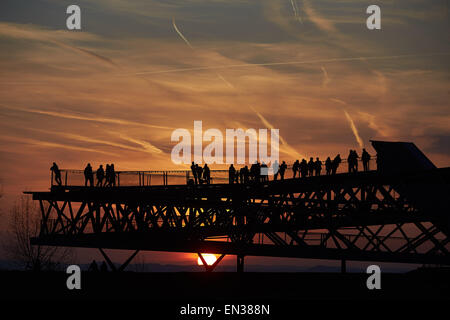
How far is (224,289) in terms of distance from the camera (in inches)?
2078

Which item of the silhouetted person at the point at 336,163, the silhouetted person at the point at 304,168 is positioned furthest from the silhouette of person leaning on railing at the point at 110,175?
the silhouetted person at the point at 336,163

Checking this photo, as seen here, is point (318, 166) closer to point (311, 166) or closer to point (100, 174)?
point (311, 166)

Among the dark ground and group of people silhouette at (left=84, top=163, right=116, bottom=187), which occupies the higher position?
group of people silhouette at (left=84, top=163, right=116, bottom=187)

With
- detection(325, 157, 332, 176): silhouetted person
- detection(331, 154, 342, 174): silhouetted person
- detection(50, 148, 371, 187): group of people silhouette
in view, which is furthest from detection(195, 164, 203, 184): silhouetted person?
detection(331, 154, 342, 174): silhouetted person

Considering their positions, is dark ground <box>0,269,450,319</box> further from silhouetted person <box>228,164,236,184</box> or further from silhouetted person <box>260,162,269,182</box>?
silhouetted person <box>228,164,236,184</box>

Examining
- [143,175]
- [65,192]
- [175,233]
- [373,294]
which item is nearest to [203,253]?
[175,233]

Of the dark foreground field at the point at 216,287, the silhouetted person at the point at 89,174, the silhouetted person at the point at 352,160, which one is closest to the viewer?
the dark foreground field at the point at 216,287

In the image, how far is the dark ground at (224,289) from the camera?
147ft

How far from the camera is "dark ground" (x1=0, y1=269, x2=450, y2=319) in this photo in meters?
44.9

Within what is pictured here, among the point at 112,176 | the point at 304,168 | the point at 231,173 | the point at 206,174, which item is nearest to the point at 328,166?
the point at 304,168

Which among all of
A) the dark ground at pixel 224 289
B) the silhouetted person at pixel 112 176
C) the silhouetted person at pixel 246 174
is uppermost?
the silhouetted person at pixel 112 176

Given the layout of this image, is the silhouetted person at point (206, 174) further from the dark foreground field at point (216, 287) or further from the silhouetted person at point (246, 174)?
the dark foreground field at point (216, 287)
